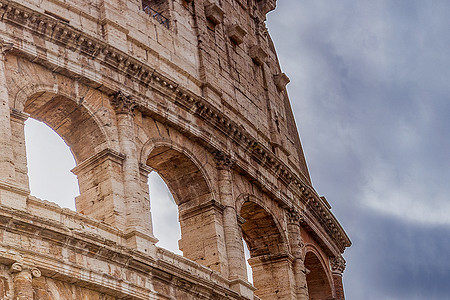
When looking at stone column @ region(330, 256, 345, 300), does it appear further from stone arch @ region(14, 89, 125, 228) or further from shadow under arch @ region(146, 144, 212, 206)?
stone arch @ region(14, 89, 125, 228)

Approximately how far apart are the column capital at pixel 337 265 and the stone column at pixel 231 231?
7.55 meters

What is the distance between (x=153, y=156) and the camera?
86.0 ft

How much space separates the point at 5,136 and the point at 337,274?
15.4 metres

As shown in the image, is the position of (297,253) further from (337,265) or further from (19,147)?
(19,147)

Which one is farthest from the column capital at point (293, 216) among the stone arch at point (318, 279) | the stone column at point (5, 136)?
the stone column at point (5, 136)

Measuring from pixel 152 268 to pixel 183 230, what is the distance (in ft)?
14.8

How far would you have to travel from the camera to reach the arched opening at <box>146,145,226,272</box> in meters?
25.6

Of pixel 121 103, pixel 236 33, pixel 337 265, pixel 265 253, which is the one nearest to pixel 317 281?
pixel 337 265

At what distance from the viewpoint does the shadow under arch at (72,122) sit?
23.8 m

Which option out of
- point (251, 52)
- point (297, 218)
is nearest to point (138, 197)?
point (297, 218)

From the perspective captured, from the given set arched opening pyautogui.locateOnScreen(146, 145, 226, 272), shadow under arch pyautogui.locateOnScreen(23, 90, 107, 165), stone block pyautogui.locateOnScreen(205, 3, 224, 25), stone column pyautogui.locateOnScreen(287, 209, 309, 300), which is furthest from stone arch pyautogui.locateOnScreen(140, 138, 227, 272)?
stone block pyautogui.locateOnScreen(205, 3, 224, 25)

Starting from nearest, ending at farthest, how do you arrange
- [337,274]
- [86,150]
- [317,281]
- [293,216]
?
1. [86,150]
2. [293,216]
3. [317,281]
4. [337,274]

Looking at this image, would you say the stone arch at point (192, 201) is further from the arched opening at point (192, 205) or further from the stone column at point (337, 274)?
the stone column at point (337, 274)

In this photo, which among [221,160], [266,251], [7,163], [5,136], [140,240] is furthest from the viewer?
[266,251]
